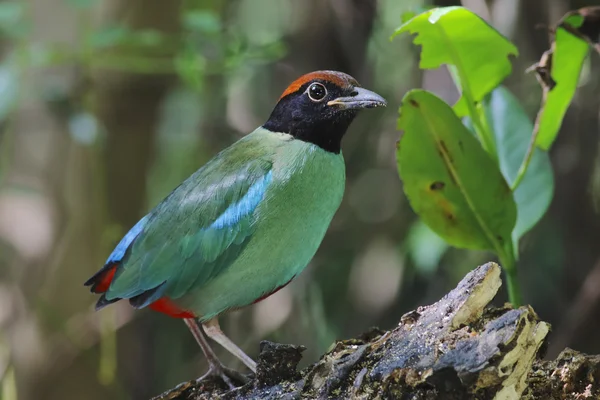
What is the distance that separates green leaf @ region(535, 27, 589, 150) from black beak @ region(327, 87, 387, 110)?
1.70 ft

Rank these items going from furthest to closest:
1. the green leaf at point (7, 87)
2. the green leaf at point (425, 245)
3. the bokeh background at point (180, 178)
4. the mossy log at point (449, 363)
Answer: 1. the bokeh background at point (180, 178)
2. the green leaf at point (7, 87)
3. the green leaf at point (425, 245)
4. the mossy log at point (449, 363)

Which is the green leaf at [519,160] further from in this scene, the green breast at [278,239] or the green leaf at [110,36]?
the green leaf at [110,36]

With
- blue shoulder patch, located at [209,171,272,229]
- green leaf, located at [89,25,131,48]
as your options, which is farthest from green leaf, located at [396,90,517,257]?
green leaf, located at [89,25,131,48]

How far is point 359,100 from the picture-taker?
2.02 meters

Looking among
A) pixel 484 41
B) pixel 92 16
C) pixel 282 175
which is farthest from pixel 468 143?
pixel 92 16

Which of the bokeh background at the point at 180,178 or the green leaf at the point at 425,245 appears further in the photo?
the bokeh background at the point at 180,178

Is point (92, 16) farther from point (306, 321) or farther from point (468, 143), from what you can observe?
point (468, 143)

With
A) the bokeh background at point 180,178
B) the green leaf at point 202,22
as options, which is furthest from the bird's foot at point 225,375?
the green leaf at point 202,22

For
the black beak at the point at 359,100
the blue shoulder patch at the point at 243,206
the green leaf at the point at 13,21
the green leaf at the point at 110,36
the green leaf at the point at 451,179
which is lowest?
the green leaf at the point at 451,179

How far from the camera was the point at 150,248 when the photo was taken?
1965mm

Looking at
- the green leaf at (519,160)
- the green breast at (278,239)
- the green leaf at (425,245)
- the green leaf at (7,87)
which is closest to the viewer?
the green breast at (278,239)

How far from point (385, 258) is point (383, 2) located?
4.45 ft

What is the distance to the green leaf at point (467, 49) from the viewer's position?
196cm

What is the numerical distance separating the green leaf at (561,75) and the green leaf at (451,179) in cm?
29
